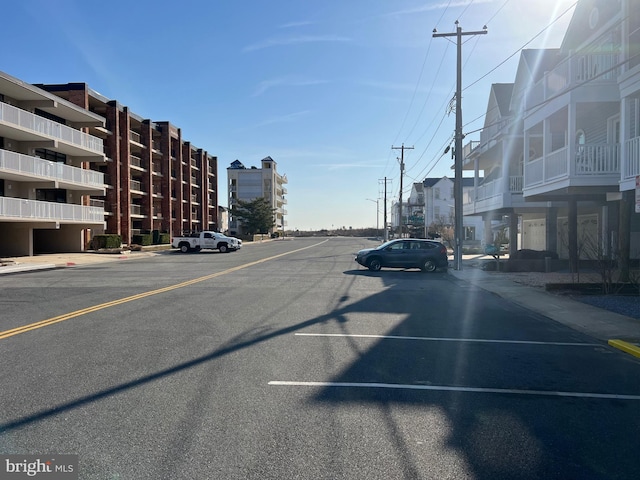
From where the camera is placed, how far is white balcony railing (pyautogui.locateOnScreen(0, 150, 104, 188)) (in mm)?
28000

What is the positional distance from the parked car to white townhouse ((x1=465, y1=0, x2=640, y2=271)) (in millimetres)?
4581

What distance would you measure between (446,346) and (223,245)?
35784 millimetres

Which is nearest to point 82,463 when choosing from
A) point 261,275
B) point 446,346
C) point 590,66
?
point 446,346

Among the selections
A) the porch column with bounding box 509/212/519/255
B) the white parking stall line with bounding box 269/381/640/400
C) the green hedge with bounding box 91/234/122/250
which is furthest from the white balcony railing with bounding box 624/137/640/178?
the green hedge with bounding box 91/234/122/250

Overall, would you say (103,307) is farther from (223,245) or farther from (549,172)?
(223,245)

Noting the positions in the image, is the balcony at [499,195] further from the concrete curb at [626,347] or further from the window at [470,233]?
the window at [470,233]

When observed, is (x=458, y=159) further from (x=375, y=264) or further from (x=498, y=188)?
(x=375, y=264)

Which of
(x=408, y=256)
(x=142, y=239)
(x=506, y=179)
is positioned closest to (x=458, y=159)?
(x=506, y=179)

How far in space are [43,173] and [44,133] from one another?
2.54 metres

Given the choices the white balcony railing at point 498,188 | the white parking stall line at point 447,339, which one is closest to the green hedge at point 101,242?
the white balcony railing at point 498,188

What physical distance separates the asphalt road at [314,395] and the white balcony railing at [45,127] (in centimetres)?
2196

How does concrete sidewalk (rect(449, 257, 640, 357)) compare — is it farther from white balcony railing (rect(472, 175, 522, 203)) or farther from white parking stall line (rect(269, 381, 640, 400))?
white balcony railing (rect(472, 175, 522, 203))

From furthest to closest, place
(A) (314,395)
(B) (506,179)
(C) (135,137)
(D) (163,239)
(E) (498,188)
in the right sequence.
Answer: (C) (135,137) < (D) (163,239) < (E) (498,188) < (B) (506,179) < (A) (314,395)

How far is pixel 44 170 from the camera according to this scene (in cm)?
3131
